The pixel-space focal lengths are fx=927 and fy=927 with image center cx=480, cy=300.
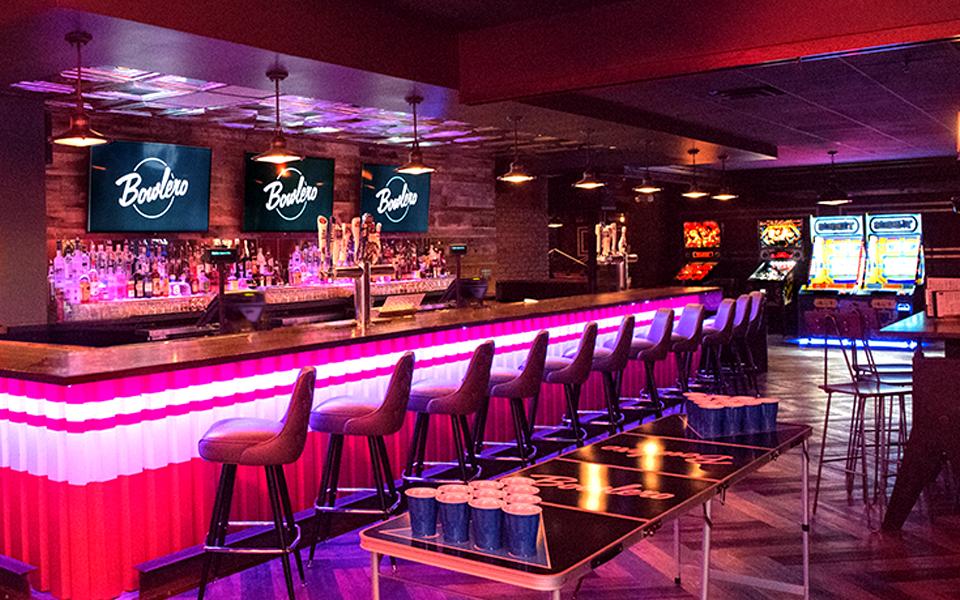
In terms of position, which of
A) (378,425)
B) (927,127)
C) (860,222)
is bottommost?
(378,425)

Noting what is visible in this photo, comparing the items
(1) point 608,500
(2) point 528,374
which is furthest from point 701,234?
(1) point 608,500

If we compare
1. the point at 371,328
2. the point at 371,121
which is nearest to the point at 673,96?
the point at 371,121

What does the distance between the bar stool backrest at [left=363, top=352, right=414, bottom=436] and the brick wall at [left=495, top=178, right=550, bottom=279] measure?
816 centimetres

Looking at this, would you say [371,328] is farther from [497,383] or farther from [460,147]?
[460,147]

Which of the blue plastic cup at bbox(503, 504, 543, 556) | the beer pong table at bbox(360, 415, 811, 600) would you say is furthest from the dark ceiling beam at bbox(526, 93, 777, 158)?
the blue plastic cup at bbox(503, 504, 543, 556)

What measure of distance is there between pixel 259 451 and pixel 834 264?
11412 mm

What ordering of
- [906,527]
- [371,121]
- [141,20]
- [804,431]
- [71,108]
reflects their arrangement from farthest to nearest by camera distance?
[371,121]
[71,108]
[906,527]
[141,20]
[804,431]

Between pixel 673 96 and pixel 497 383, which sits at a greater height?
pixel 673 96

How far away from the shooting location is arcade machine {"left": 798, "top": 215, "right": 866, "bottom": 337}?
13.1m

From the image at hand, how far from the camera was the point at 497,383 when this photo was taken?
5.57 m

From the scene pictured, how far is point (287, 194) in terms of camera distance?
9.34m

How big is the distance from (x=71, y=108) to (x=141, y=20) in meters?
3.63

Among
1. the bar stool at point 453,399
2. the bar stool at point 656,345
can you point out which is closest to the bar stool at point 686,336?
the bar stool at point 656,345

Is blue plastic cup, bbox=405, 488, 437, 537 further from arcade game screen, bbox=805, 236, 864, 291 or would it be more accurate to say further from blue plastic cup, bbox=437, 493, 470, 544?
arcade game screen, bbox=805, 236, 864, 291
